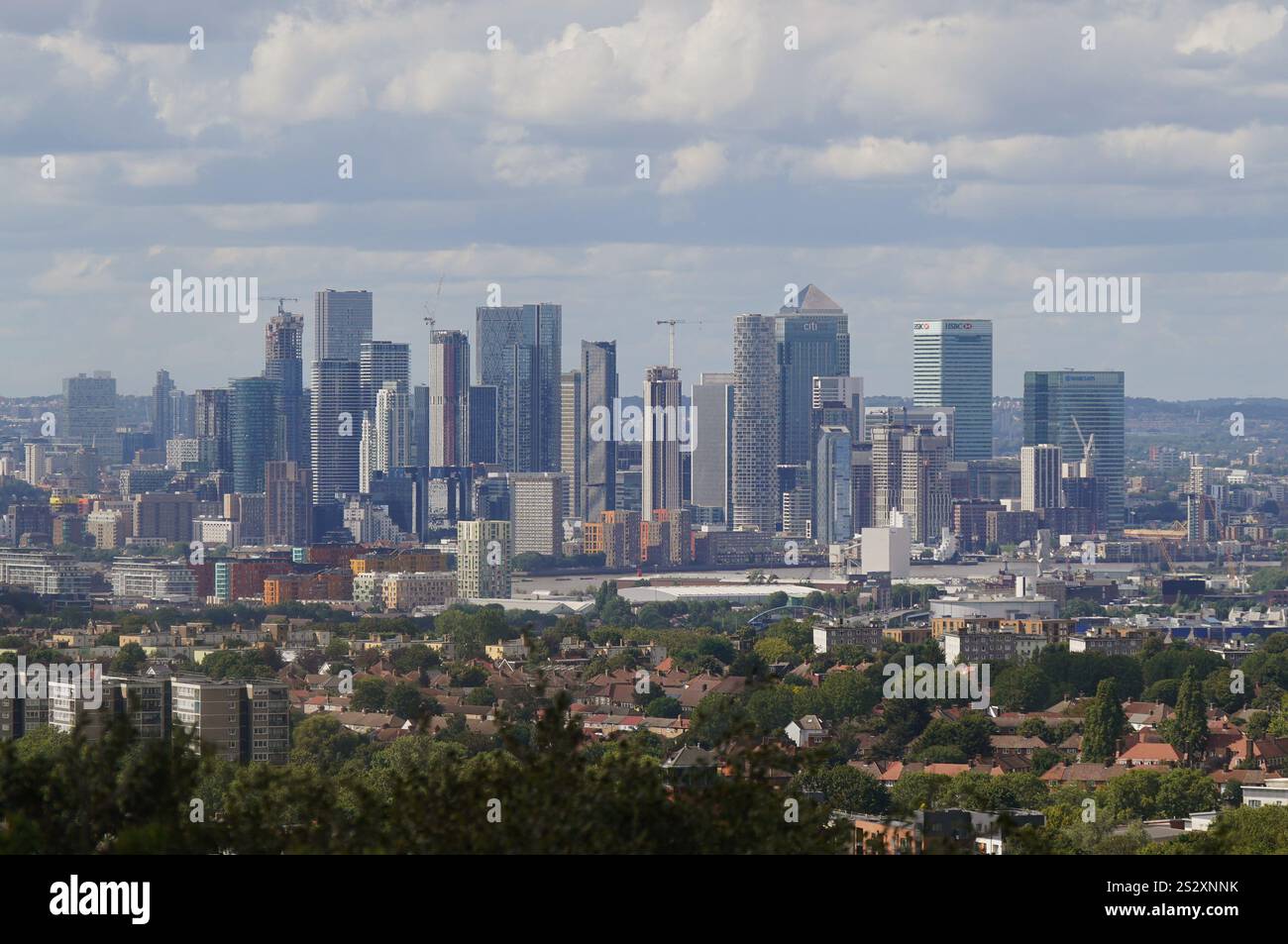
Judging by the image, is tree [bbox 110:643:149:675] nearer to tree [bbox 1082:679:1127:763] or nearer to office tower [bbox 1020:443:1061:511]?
tree [bbox 1082:679:1127:763]

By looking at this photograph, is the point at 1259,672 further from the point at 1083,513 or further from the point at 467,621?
the point at 1083,513

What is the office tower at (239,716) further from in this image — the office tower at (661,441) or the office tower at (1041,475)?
the office tower at (661,441)

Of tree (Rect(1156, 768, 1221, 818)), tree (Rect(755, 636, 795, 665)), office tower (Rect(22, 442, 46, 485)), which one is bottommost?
tree (Rect(755, 636, 795, 665))

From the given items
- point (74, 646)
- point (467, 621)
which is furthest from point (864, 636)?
point (74, 646)

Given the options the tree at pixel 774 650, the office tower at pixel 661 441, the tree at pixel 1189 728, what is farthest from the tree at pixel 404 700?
the office tower at pixel 661 441

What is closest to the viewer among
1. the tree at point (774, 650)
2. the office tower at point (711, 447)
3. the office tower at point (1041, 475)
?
the tree at point (774, 650)

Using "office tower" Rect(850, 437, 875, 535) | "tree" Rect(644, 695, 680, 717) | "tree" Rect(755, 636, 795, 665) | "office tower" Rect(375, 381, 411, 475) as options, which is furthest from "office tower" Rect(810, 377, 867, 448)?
"tree" Rect(644, 695, 680, 717)
